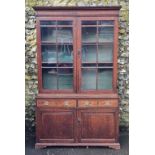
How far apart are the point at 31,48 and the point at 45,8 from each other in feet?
3.22

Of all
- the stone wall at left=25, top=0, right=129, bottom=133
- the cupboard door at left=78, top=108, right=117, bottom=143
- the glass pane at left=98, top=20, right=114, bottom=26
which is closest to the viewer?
the glass pane at left=98, top=20, right=114, bottom=26

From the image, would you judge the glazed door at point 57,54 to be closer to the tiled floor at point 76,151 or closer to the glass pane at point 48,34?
the glass pane at point 48,34

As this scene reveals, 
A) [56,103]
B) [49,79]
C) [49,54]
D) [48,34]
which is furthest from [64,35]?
[56,103]

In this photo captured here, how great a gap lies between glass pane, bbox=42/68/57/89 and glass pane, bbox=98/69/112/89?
1.96 feet

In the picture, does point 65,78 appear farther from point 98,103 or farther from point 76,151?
point 76,151

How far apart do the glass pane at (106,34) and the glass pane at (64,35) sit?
38 cm

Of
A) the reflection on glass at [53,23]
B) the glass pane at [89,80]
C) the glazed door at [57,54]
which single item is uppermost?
the reflection on glass at [53,23]

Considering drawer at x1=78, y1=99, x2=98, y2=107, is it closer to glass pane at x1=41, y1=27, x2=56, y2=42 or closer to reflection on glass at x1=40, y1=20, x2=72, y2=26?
glass pane at x1=41, y1=27, x2=56, y2=42

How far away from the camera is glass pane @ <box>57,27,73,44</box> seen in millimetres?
3953

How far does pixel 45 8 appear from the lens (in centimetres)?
384

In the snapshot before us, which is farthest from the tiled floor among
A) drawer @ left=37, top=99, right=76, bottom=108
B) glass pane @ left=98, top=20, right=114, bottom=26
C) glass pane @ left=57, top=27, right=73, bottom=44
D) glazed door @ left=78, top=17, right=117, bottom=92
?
glass pane @ left=98, top=20, right=114, bottom=26

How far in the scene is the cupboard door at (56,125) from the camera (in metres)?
4.02

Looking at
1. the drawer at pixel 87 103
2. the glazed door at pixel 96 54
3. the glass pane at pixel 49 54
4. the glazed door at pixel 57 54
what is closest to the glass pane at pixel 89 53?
the glazed door at pixel 96 54

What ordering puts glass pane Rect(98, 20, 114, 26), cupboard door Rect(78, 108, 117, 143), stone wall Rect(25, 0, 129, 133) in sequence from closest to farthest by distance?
glass pane Rect(98, 20, 114, 26), cupboard door Rect(78, 108, 117, 143), stone wall Rect(25, 0, 129, 133)
